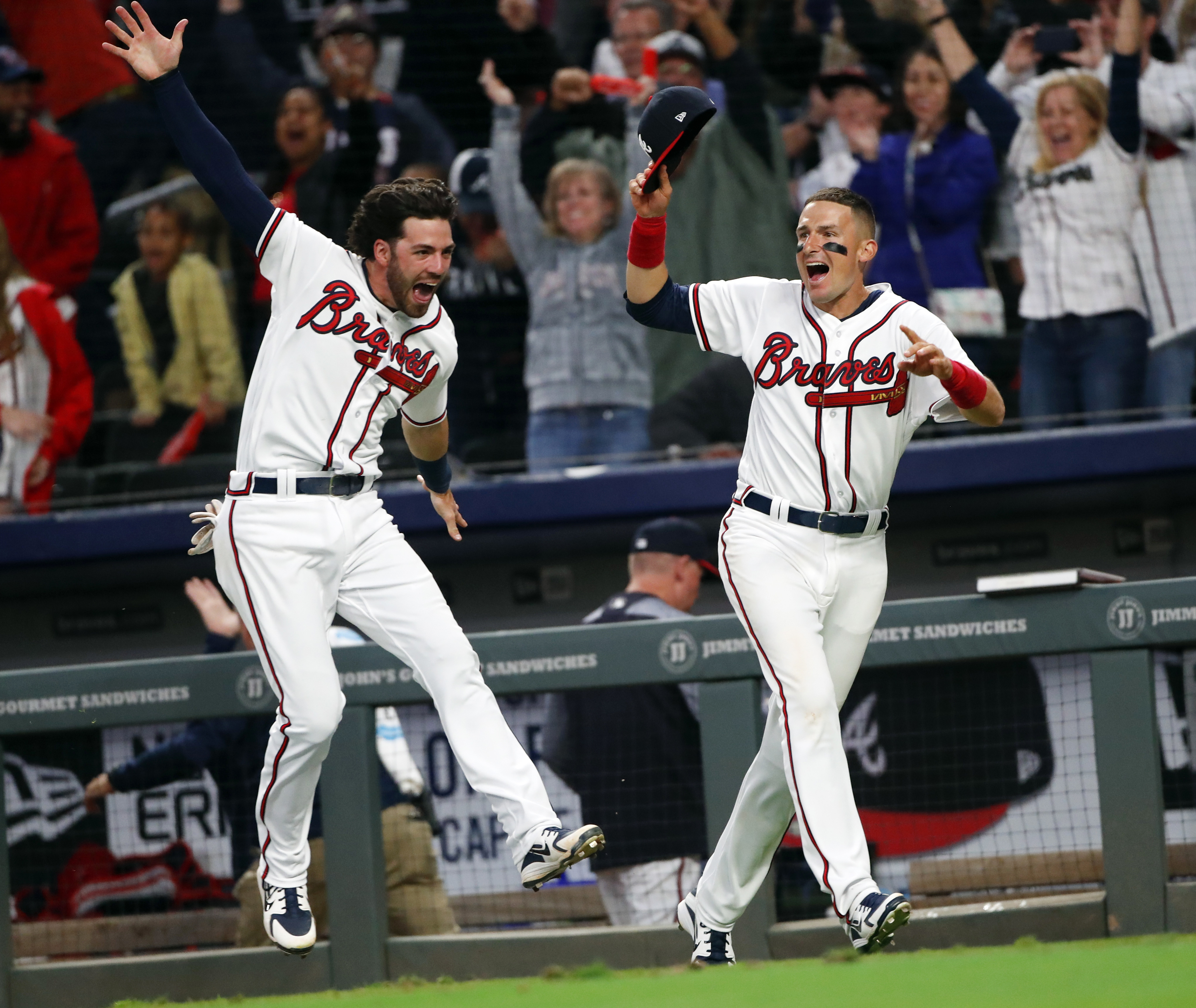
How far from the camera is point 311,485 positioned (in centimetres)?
377

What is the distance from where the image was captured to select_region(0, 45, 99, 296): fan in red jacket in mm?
7574

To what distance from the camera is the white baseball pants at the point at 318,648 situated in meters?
3.70

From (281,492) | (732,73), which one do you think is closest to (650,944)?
(281,492)

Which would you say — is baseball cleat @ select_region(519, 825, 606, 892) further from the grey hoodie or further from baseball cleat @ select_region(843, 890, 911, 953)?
the grey hoodie

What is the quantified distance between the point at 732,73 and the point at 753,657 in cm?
349

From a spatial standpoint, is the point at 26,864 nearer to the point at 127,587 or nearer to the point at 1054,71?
the point at 127,587

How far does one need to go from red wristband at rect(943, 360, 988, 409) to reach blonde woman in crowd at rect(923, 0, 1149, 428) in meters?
2.95

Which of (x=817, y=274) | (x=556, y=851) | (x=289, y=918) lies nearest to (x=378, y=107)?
(x=817, y=274)

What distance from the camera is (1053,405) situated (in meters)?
6.52

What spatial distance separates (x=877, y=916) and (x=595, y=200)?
13.7ft

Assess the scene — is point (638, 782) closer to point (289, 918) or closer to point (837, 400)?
point (289, 918)

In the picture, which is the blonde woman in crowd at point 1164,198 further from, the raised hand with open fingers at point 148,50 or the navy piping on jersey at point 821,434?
the raised hand with open fingers at point 148,50

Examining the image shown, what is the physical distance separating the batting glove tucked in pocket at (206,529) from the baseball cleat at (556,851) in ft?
3.69

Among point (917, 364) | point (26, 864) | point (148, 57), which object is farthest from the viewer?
point (26, 864)
